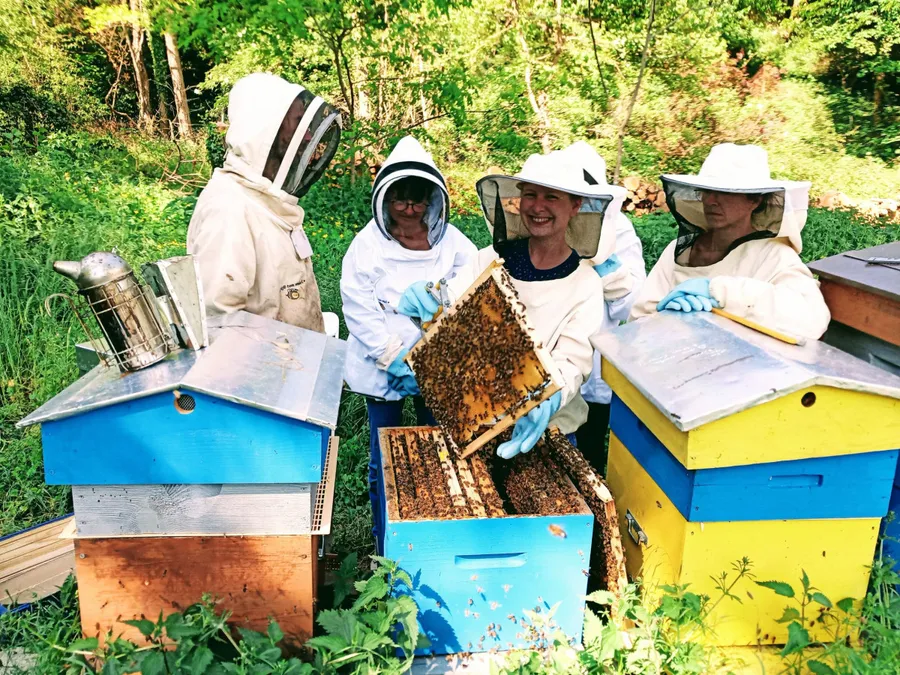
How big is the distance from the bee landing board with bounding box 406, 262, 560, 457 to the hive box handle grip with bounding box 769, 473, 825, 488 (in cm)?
73

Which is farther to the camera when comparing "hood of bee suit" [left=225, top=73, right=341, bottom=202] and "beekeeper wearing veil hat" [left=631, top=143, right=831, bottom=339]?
"hood of bee suit" [left=225, top=73, right=341, bottom=202]

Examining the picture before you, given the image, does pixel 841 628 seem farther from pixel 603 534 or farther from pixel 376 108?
pixel 376 108

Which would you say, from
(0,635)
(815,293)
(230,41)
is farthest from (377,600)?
(230,41)

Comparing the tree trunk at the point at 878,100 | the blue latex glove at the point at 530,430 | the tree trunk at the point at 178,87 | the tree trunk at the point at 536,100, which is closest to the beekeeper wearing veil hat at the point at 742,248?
the blue latex glove at the point at 530,430

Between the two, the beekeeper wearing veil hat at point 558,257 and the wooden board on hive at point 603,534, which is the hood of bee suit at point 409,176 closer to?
the beekeeper wearing veil hat at point 558,257

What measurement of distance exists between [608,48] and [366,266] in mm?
15284

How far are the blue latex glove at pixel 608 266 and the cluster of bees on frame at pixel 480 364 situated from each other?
0.88 meters

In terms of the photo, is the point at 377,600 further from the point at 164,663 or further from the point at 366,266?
the point at 366,266

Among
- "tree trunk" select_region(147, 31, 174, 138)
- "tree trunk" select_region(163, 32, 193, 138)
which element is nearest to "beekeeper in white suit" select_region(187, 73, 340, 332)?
"tree trunk" select_region(163, 32, 193, 138)

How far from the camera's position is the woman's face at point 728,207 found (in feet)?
9.42

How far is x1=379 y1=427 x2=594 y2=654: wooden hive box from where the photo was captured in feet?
7.06

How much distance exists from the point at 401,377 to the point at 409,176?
3.38 ft

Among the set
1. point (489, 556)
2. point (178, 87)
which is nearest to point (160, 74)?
point (178, 87)

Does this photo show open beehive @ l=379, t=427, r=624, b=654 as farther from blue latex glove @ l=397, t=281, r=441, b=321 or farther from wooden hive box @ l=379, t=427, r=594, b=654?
blue latex glove @ l=397, t=281, r=441, b=321
